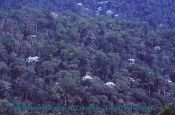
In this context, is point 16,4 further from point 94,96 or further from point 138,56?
point 94,96

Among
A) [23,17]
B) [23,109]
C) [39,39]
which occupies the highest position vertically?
[23,17]

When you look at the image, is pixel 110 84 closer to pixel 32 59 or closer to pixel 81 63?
pixel 81 63

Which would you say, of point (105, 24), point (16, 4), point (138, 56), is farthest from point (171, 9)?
point (16, 4)

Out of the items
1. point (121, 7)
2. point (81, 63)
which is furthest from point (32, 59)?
point (121, 7)

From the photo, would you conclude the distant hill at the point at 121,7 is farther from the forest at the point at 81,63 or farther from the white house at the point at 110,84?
the white house at the point at 110,84

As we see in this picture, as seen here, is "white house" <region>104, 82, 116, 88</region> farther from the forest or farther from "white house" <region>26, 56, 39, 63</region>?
"white house" <region>26, 56, 39, 63</region>

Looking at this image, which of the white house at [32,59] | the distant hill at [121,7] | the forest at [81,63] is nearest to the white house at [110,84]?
the forest at [81,63]

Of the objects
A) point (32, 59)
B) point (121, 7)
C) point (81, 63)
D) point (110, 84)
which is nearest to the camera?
point (110, 84)

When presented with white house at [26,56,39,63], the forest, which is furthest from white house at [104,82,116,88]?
white house at [26,56,39,63]
